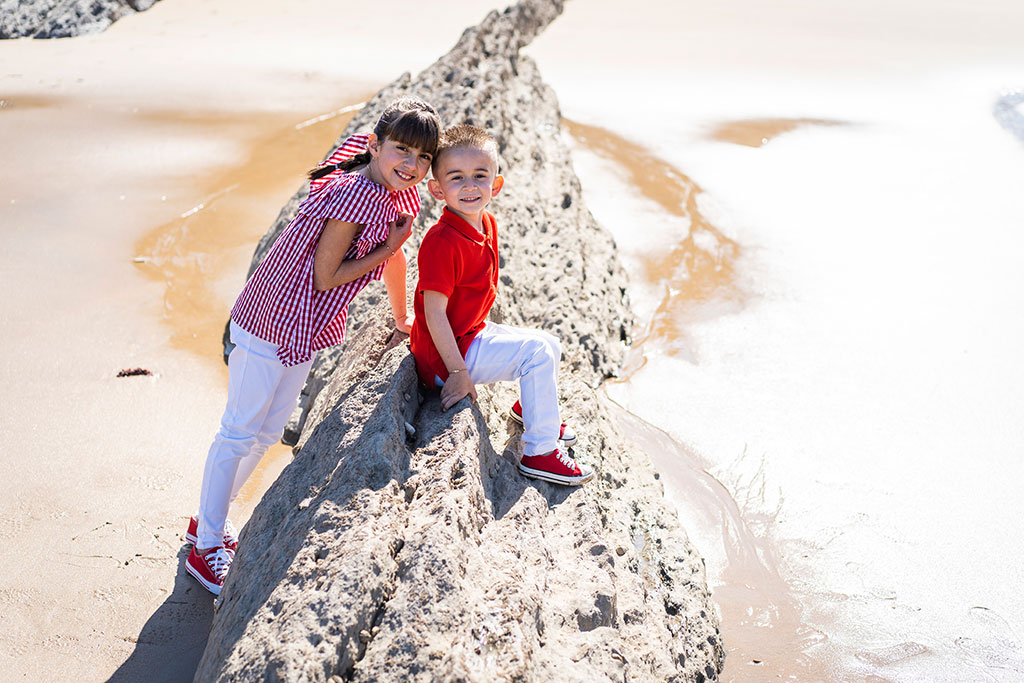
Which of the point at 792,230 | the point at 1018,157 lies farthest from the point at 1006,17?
the point at 792,230

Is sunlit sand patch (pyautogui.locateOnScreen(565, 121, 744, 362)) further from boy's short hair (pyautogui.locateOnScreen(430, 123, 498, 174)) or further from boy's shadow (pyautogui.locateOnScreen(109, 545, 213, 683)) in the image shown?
boy's shadow (pyautogui.locateOnScreen(109, 545, 213, 683))

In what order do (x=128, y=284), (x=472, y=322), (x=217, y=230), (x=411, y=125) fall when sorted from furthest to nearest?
(x=217, y=230)
(x=128, y=284)
(x=472, y=322)
(x=411, y=125)

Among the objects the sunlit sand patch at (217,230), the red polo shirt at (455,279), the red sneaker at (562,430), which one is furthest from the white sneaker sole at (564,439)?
the sunlit sand patch at (217,230)

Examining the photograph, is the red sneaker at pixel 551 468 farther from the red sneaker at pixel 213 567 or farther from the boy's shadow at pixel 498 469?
the red sneaker at pixel 213 567

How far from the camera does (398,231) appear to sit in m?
2.84

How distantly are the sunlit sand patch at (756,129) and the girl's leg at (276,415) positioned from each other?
247 inches

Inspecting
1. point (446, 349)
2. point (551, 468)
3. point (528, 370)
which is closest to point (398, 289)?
point (446, 349)

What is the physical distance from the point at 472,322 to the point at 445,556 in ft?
2.79

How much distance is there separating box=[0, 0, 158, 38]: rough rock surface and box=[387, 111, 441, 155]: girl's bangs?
9698mm

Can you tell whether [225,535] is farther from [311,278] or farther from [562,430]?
[562,430]

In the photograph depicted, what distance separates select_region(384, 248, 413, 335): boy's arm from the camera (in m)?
3.03

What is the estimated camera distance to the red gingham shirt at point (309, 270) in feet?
8.93

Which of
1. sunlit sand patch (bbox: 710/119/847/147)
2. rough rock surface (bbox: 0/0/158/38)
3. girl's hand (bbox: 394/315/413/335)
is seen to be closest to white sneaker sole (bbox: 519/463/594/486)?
girl's hand (bbox: 394/315/413/335)

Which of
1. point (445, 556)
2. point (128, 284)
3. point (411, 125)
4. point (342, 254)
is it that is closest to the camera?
point (445, 556)
